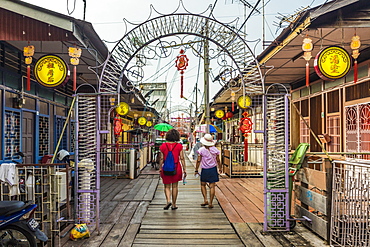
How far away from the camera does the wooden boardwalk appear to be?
4.44 metres

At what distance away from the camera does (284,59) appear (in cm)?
835

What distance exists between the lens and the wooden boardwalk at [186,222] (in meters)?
4.44

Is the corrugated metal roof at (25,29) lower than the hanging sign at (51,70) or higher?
higher

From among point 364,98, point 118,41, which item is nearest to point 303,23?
point 364,98

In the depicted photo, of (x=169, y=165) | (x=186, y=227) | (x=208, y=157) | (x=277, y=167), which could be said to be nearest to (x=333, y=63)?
(x=277, y=167)

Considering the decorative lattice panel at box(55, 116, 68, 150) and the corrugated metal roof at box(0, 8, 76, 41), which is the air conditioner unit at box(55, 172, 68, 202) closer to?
the corrugated metal roof at box(0, 8, 76, 41)

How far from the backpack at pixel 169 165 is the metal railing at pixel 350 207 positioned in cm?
299

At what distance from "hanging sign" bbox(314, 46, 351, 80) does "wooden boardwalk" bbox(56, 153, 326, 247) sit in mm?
2730

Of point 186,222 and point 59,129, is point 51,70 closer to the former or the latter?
point 186,222

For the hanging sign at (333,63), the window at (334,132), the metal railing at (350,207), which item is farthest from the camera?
the window at (334,132)

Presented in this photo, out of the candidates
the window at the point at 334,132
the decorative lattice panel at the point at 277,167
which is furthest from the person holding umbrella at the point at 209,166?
the window at the point at 334,132

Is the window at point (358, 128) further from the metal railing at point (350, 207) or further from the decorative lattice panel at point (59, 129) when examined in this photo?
the decorative lattice panel at point (59, 129)

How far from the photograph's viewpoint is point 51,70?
Result: 5262 millimetres

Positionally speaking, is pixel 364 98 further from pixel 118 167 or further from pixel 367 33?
pixel 118 167
